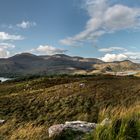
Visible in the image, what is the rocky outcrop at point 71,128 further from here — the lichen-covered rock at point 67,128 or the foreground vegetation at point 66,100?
the foreground vegetation at point 66,100

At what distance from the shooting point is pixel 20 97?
1302 inches

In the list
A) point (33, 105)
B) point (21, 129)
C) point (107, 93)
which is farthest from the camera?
point (107, 93)

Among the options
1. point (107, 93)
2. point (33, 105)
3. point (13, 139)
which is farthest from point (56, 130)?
point (107, 93)

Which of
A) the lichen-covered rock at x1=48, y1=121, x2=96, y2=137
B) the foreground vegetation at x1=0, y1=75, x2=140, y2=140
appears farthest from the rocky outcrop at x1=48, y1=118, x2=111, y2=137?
the foreground vegetation at x1=0, y1=75, x2=140, y2=140

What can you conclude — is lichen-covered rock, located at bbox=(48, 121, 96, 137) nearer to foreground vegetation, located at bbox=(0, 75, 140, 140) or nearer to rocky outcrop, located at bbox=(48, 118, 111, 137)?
rocky outcrop, located at bbox=(48, 118, 111, 137)

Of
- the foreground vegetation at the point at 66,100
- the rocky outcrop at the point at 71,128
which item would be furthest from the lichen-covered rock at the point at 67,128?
the foreground vegetation at the point at 66,100

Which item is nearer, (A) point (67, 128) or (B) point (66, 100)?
(A) point (67, 128)

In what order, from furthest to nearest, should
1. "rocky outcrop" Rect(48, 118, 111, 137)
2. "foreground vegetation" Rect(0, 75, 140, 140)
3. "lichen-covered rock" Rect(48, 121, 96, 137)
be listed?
"foreground vegetation" Rect(0, 75, 140, 140) < "lichen-covered rock" Rect(48, 121, 96, 137) < "rocky outcrop" Rect(48, 118, 111, 137)

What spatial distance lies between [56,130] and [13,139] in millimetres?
1110

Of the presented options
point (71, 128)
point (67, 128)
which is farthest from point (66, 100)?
point (67, 128)

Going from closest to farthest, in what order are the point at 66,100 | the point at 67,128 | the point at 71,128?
1. the point at 67,128
2. the point at 71,128
3. the point at 66,100

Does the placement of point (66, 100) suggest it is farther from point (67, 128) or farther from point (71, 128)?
point (67, 128)

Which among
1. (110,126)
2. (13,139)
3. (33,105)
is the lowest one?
(33,105)

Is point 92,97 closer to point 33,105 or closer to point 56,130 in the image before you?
point 33,105
